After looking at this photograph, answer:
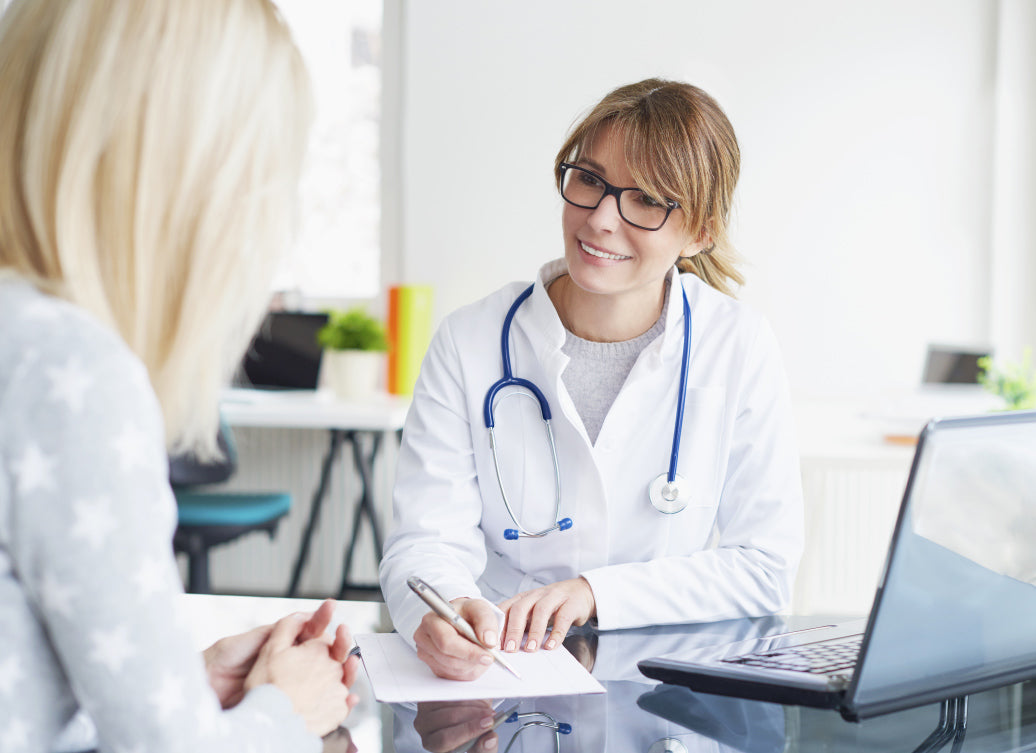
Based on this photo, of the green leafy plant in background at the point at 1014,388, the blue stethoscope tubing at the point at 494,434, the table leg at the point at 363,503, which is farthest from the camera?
the table leg at the point at 363,503

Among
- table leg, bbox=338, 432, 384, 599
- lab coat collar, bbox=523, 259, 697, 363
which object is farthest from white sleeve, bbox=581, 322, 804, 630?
table leg, bbox=338, 432, 384, 599

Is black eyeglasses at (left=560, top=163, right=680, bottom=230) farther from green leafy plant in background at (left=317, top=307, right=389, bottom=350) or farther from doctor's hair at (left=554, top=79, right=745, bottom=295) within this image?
green leafy plant in background at (left=317, top=307, right=389, bottom=350)

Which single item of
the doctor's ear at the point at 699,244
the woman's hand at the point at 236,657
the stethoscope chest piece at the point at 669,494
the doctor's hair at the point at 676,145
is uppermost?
the doctor's hair at the point at 676,145

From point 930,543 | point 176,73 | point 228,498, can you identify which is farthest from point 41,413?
point 228,498

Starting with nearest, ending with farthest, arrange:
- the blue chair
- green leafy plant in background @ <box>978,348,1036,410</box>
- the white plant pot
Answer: green leafy plant in background @ <box>978,348,1036,410</box>, the blue chair, the white plant pot

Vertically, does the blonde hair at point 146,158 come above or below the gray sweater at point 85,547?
above

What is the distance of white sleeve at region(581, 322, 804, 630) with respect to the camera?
1231 millimetres

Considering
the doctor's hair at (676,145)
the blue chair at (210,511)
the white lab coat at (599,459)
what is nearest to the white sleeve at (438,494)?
the white lab coat at (599,459)

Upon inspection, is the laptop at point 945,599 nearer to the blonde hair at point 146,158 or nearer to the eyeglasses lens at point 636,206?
the blonde hair at point 146,158

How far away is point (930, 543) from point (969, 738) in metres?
0.20

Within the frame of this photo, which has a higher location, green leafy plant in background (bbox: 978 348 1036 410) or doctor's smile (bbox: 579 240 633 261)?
doctor's smile (bbox: 579 240 633 261)

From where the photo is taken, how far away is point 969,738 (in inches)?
33.7

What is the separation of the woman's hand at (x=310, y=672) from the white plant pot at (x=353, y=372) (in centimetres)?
239

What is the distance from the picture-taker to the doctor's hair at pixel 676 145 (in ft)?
4.63
